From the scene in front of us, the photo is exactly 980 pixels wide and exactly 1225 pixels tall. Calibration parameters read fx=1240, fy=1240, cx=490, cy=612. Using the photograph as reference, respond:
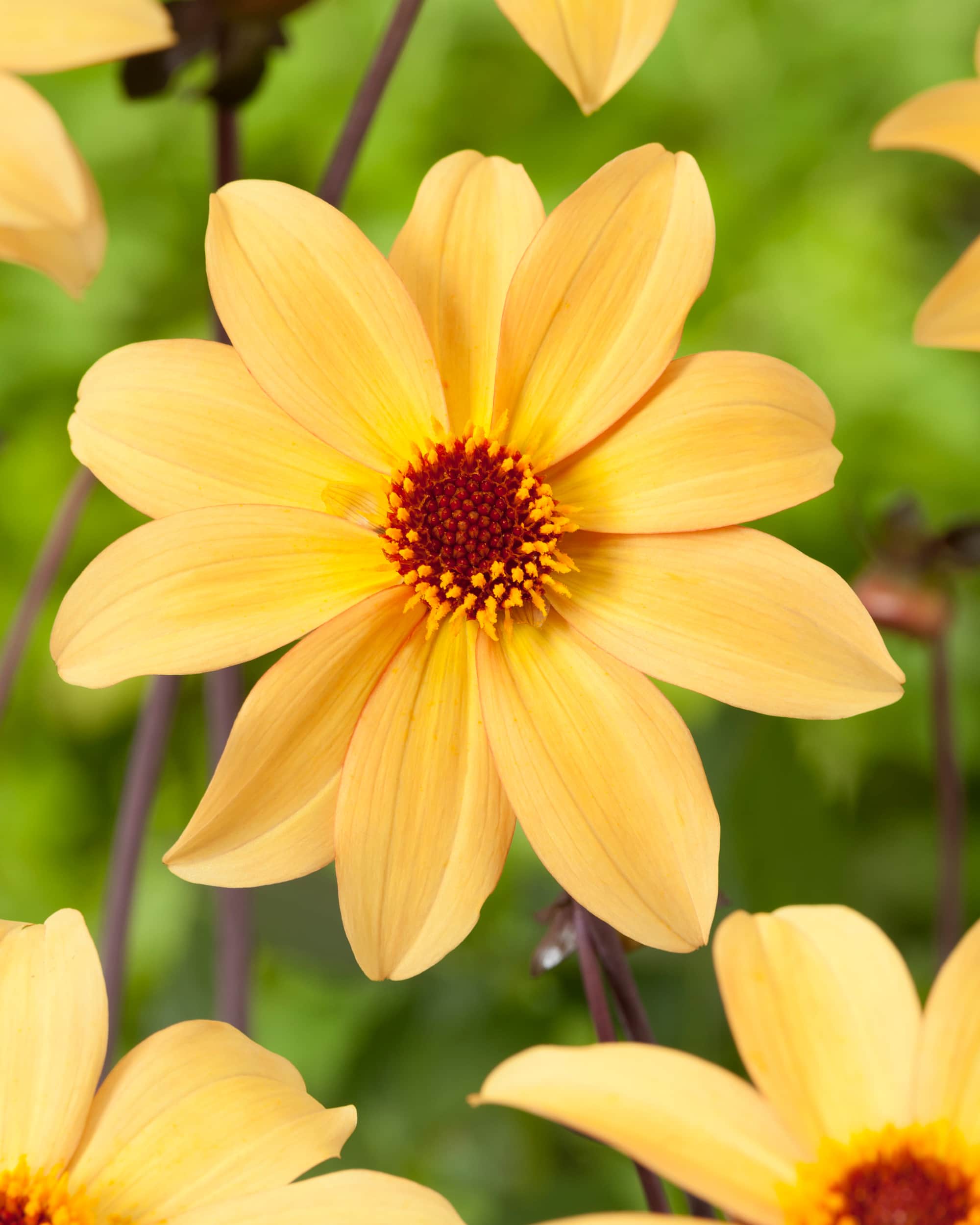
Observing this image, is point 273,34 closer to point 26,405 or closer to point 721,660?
point 721,660

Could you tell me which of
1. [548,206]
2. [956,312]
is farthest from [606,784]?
[548,206]

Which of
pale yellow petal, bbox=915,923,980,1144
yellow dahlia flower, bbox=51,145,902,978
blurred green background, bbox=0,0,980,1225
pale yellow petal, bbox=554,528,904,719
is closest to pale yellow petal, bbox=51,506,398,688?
yellow dahlia flower, bbox=51,145,902,978

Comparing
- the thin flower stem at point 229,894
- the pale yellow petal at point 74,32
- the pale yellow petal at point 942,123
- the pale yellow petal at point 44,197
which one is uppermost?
the pale yellow petal at point 74,32

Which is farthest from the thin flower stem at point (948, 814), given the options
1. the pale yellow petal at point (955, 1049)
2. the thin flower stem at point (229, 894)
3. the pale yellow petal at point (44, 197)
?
the pale yellow petal at point (44, 197)

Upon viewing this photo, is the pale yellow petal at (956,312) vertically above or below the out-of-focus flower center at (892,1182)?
above

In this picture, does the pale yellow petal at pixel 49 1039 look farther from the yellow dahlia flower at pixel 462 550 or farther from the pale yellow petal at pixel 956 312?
the pale yellow petal at pixel 956 312

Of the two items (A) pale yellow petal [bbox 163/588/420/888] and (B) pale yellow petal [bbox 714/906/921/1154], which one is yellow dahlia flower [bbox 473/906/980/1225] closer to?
(B) pale yellow petal [bbox 714/906/921/1154]
